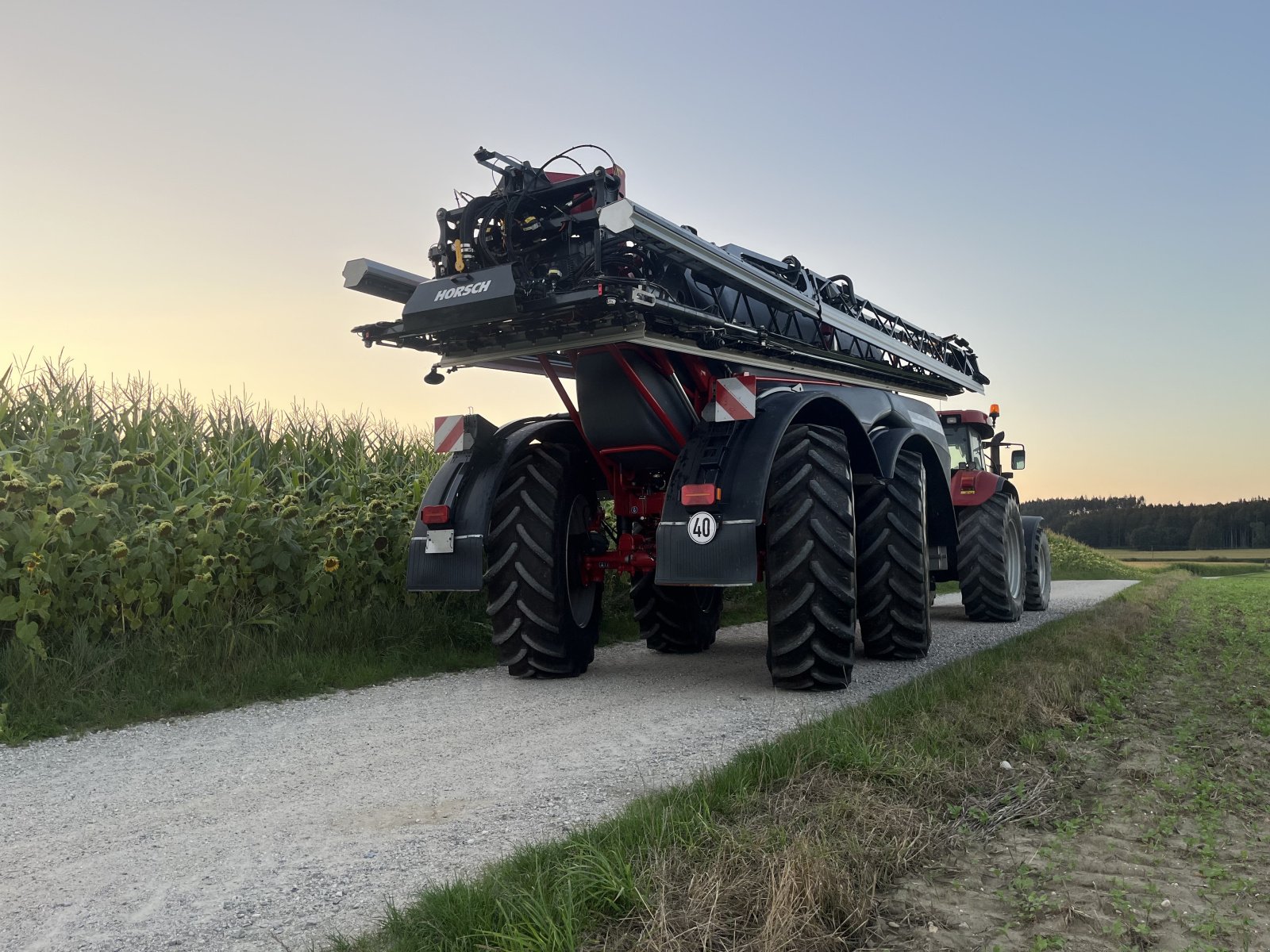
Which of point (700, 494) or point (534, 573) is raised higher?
point (700, 494)

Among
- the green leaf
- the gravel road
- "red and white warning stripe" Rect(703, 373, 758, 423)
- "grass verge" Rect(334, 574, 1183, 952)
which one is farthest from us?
"red and white warning stripe" Rect(703, 373, 758, 423)

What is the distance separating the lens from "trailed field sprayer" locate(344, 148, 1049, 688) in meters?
5.19

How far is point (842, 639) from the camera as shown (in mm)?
5289

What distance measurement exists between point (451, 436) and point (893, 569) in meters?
→ 3.17

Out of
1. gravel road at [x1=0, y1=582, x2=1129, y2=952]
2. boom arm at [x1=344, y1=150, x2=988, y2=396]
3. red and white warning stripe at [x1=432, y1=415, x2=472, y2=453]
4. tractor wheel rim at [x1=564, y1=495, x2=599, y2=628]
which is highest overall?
boom arm at [x1=344, y1=150, x2=988, y2=396]

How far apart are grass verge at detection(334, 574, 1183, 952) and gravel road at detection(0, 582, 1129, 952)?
37 cm

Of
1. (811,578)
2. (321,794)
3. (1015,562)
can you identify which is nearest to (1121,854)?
(811,578)

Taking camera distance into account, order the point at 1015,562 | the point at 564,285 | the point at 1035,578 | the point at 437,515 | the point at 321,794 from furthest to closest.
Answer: the point at 1035,578, the point at 1015,562, the point at 437,515, the point at 564,285, the point at 321,794

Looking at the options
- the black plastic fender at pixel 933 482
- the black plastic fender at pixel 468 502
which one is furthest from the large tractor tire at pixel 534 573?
the black plastic fender at pixel 933 482

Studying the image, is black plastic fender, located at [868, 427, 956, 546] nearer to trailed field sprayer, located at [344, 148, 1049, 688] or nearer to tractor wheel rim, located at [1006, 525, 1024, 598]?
trailed field sprayer, located at [344, 148, 1049, 688]

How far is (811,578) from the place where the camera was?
5277 millimetres

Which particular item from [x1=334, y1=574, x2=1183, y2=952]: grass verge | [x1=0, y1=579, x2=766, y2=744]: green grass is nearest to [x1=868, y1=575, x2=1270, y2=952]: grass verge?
[x1=334, y1=574, x2=1183, y2=952]: grass verge

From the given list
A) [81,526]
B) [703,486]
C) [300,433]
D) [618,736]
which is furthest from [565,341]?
[300,433]

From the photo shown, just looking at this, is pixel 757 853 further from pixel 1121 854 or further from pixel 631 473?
pixel 631 473
